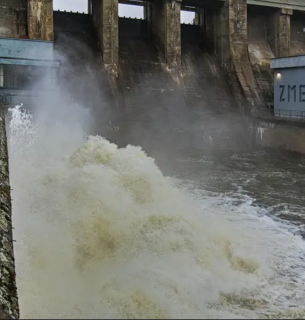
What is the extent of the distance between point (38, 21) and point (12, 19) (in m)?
1.40

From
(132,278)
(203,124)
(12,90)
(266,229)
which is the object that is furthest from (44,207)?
(203,124)

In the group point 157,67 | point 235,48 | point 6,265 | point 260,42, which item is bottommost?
point 6,265

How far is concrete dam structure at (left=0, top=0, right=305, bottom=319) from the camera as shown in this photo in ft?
49.7

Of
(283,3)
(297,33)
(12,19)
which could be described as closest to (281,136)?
(283,3)

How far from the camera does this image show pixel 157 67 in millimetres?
18328

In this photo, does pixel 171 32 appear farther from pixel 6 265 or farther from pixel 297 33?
pixel 6 265

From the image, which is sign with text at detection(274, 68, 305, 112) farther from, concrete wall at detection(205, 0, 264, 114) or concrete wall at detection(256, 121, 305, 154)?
concrete wall at detection(256, 121, 305, 154)

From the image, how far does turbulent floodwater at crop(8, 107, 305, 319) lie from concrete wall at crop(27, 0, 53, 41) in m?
6.88

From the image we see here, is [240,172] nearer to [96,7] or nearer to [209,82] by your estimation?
[209,82]

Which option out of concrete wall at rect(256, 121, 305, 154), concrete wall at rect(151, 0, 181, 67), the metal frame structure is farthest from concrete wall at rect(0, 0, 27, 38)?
concrete wall at rect(256, 121, 305, 154)

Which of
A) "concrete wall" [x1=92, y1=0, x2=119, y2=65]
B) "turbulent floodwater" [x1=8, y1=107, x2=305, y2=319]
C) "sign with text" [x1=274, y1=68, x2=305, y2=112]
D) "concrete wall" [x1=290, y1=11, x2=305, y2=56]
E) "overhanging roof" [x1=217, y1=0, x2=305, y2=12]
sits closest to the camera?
"turbulent floodwater" [x1=8, y1=107, x2=305, y2=319]

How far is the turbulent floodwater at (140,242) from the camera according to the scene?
3705 millimetres

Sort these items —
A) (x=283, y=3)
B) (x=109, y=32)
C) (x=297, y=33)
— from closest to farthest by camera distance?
(x=109, y=32)
(x=283, y=3)
(x=297, y=33)

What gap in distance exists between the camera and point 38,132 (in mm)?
11867
